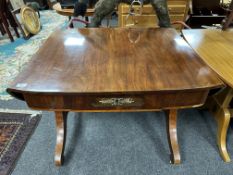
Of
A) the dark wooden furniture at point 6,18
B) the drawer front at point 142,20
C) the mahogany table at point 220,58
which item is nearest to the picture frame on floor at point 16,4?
the dark wooden furniture at point 6,18

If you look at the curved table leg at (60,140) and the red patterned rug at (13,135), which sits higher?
the curved table leg at (60,140)

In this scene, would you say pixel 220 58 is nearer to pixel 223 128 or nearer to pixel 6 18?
pixel 223 128

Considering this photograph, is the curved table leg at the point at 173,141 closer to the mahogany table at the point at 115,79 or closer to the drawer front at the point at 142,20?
the mahogany table at the point at 115,79

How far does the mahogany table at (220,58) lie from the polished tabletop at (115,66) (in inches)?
2.7

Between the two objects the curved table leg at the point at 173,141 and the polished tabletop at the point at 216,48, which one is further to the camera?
the curved table leg at the point at 173,141

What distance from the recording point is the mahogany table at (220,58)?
93 centimetres

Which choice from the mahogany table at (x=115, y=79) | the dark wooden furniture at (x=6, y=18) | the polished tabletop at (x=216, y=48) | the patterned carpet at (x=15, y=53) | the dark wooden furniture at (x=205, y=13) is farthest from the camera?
the dark wooden furniture at (x=6, y=18)

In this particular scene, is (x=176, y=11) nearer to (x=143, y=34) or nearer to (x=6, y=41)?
(x=143, y=34)

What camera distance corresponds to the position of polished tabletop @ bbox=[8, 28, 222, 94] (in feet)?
2.52

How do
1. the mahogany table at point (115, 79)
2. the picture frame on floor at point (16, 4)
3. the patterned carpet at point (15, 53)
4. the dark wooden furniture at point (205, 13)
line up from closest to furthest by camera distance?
1. the mahogany table at point (115, 79)
2. the patterned carpet at point (15, 53)
3. the dark wooden furniture at point (205, 13)
4. the picture frame on floor at point (16, 4)

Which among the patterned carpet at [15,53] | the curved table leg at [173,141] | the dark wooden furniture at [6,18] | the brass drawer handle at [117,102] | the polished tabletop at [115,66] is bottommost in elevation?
the patterned carpet at [15,53]

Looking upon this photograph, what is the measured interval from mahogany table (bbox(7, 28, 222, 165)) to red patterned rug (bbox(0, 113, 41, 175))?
1.35 feet

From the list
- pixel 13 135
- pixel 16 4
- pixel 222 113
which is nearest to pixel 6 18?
pixel 16 4

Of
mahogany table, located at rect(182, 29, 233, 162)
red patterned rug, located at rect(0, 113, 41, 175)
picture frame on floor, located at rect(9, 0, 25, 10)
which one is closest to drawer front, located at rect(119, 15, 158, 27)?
mahogany table, located at rect(182, 29, 233, 162)
